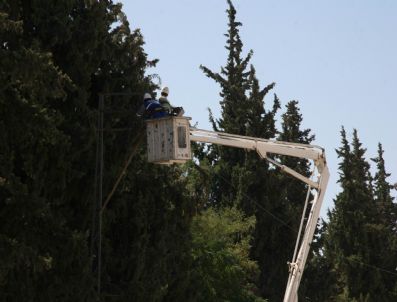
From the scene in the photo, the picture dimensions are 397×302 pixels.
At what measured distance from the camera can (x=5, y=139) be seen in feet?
59.6

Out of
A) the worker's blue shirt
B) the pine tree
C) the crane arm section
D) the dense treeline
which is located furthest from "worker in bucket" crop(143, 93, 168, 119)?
the pine tree

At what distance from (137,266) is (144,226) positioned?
3.87 ft

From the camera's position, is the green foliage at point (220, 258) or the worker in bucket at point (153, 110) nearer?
the worker in bucket at point (153, 110)

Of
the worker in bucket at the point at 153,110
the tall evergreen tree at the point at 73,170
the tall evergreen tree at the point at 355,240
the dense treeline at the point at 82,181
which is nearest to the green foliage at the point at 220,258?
the dense treeline at the point at 82,181

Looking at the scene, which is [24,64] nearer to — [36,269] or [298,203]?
[36,269]

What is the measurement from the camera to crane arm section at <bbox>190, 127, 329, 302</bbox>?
20328 millimetres

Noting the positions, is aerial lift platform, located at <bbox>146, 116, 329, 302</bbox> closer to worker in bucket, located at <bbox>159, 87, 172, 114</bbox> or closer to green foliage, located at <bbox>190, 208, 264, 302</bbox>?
worker in bucket, located at <bbox>159, 87, 172, 114</bbox>

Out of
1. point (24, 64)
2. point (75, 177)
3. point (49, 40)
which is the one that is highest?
point (49, 40)

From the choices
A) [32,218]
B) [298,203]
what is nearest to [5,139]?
[32,218]

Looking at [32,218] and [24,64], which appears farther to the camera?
[32,218]

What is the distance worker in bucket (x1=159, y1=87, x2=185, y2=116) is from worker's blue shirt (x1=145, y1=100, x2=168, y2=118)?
0.08 m

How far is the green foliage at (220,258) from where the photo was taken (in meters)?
33.0

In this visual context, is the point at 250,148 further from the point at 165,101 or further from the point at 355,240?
the point at 355,240

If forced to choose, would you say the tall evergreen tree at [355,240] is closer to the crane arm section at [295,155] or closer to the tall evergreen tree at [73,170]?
the tall evergreen tree at [73,170]
